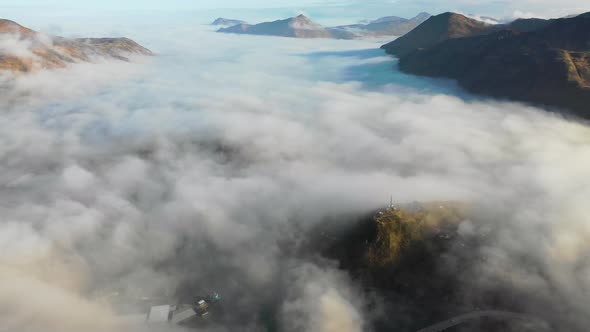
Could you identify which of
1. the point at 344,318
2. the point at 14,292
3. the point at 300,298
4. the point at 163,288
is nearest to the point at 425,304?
the point at 344,318

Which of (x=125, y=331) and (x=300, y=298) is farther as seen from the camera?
(x=300, y=298)

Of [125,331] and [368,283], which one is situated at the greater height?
[368,283]

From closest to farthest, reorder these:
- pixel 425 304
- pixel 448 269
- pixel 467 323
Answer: pixel 467 323 → pixel 425 304 → pixel 448 269

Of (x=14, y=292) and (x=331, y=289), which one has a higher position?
(x=331, y=289)

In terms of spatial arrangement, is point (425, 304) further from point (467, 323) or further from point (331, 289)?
point (331, 289)

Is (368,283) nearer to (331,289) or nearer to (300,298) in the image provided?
(331,289)

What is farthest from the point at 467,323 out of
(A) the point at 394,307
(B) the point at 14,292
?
(B) the point at 14,292

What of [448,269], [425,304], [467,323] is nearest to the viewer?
[467,323]

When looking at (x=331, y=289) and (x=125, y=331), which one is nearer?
(x=125, y=331)

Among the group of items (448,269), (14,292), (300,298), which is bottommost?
(14,292)
